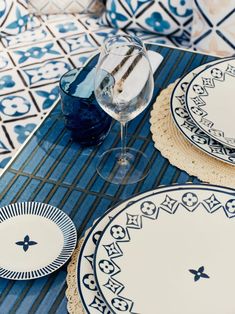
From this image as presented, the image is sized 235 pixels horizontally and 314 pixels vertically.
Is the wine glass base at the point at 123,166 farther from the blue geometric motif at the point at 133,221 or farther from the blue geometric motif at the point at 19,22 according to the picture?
the blue geometric motif at the point at 19,22

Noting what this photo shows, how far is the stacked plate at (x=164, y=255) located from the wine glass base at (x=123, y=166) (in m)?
0.10

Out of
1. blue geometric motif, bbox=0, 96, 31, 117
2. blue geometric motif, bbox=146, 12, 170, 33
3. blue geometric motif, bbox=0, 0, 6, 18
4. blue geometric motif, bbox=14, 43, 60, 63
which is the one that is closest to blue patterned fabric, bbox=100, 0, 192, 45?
Answer: blue geometric motif, bbox=146, 12, 170, 33

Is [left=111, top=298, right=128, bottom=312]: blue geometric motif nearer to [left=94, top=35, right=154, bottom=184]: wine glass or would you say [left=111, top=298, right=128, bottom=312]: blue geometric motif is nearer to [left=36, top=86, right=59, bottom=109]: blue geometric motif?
[left=94, top=35, right=154, bottom=184]: wine glass

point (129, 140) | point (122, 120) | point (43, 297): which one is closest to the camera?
point (43, 297)

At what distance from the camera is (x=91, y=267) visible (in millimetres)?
823

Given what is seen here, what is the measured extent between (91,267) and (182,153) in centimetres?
32

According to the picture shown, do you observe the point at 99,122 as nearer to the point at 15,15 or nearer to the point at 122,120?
the point at 122,120

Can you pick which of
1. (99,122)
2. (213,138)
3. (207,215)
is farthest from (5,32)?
(207,215)

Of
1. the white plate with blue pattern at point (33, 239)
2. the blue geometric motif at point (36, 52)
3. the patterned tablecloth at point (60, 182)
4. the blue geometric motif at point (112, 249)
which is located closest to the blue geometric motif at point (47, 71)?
the blue geometric motif at point (36, 52)

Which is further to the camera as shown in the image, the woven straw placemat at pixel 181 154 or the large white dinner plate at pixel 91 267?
the woven straw placemat at pixel 181 154

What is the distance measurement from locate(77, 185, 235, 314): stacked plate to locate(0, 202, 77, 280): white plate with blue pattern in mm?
47

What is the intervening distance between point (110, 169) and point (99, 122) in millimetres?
96

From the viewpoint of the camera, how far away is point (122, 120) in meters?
0.96

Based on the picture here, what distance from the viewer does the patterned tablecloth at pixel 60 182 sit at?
0.83 meters
